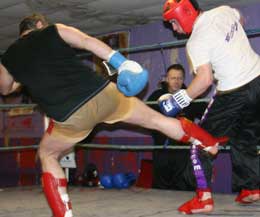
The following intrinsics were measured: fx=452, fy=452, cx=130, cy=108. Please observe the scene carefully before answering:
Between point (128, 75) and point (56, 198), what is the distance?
0.63 m

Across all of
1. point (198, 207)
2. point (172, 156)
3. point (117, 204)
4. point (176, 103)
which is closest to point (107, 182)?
point (172, 156)

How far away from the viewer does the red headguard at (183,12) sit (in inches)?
89.2

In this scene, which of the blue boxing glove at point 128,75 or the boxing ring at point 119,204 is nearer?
the blue boxing glove at point 128,75

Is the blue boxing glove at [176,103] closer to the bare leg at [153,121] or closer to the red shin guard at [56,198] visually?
the bare leg at [153,121]

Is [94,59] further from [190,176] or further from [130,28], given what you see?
[190,176]

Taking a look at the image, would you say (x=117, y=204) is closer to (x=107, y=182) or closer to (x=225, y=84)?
(x=225, y=84)

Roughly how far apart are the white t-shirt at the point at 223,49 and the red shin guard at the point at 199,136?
0.81 feet

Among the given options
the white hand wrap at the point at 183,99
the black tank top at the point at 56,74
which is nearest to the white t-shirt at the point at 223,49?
the white hand wrap at the point at 183,99

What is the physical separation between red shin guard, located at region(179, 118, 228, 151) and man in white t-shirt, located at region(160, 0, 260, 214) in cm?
6

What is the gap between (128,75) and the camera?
1.79 metres

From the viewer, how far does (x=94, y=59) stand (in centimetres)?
567

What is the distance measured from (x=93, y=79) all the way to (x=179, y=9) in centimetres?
67

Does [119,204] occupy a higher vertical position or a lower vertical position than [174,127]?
lower

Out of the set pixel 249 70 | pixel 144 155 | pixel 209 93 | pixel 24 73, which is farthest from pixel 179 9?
pixel 144 155
